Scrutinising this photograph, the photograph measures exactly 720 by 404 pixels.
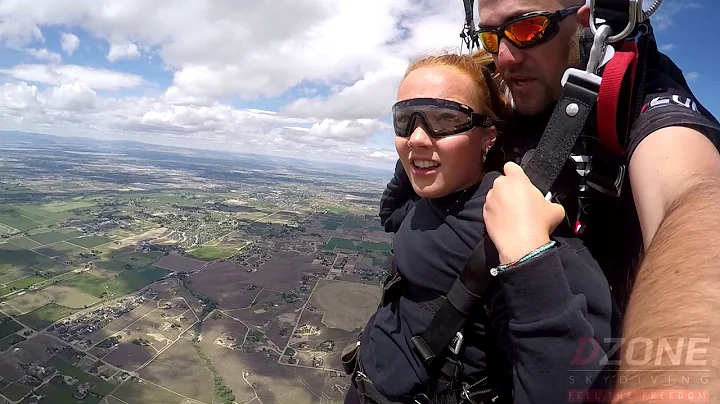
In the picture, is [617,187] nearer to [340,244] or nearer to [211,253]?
[211,253]

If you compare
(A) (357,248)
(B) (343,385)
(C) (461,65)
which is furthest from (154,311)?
(C) (461,65)

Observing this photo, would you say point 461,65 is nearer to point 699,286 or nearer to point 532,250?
point 532,250

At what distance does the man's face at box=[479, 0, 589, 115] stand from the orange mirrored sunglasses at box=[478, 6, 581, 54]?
0.02 m

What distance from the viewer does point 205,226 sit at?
61.0 metres

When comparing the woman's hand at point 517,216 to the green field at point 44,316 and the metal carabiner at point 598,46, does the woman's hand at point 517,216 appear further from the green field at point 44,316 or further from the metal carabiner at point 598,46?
the green field at point 44,316

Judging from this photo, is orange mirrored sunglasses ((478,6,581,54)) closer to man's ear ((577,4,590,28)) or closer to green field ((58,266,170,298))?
man's ear ((577,4,590,28))

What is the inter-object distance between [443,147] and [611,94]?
672 millimetres

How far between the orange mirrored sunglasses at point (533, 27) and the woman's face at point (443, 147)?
295 mm

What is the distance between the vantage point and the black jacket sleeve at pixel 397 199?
257cm

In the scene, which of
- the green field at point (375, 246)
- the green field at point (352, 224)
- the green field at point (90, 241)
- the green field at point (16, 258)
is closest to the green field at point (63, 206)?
the green field at point (90, 241)

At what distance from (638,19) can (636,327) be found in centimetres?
122

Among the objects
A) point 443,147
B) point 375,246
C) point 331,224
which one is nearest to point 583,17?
point 443,147

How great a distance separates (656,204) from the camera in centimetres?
126

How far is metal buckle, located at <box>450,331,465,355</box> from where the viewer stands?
5.01ft
